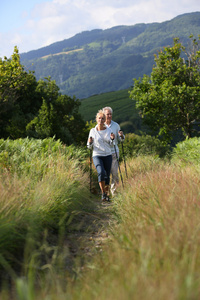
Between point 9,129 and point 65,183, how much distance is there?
16398 mm

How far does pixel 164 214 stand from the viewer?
3.58 meters

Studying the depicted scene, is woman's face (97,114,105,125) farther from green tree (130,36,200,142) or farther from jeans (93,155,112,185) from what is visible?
green tree (130,36,200,142)

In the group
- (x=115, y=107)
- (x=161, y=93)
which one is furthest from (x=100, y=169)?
(x=115, y=107)

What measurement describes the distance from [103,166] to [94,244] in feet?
11.4

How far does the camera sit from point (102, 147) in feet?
25.7

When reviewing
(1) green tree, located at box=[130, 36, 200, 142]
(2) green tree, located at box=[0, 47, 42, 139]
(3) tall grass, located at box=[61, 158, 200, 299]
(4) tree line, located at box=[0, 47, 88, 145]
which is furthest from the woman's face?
(1) green tree, located at box=[130, 36, 200, 142]

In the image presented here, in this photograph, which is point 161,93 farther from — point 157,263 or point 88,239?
point 157,263

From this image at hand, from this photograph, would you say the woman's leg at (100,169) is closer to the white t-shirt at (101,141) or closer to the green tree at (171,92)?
the white t-shirt at (101,141)

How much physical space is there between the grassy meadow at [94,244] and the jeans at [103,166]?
60 centimetres

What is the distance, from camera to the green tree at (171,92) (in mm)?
25828

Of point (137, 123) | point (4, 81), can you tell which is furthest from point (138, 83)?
point (137, 123)

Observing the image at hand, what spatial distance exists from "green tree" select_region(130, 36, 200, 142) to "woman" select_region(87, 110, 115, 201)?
18352mm

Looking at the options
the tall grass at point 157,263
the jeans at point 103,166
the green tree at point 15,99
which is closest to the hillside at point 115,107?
the green tree at point 15,99

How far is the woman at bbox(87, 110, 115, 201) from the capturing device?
7.80 metres
